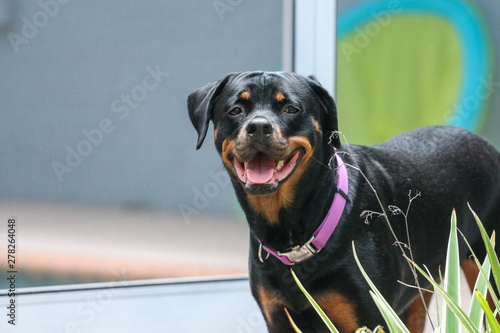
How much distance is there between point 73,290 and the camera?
11.5ft

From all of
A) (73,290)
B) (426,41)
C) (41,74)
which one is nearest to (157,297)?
(73,290)

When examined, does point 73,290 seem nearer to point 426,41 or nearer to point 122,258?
point 122,258

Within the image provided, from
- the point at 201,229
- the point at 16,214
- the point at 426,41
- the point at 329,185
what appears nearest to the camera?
the point at 329,185

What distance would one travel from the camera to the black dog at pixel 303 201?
2256 mm

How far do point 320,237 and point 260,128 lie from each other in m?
0.47

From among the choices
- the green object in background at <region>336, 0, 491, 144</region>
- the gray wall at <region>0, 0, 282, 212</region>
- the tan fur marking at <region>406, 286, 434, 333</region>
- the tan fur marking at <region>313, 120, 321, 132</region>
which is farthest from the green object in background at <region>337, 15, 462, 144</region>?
the tan fur marking at <region>313, 120, 321, 132</region>

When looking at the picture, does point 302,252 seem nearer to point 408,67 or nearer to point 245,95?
point 245,95

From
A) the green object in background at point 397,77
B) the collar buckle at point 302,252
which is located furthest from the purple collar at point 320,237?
the green object in background at point 397,77

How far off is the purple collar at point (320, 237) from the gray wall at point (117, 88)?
1.48 meters

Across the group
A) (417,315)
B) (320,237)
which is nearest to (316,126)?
(320,237)

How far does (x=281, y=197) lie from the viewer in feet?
7.79

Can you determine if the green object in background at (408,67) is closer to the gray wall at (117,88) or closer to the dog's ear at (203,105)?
the gray wall at (117,88)

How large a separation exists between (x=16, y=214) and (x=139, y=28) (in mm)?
1210

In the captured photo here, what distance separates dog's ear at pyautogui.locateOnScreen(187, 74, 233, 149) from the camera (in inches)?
95.3
